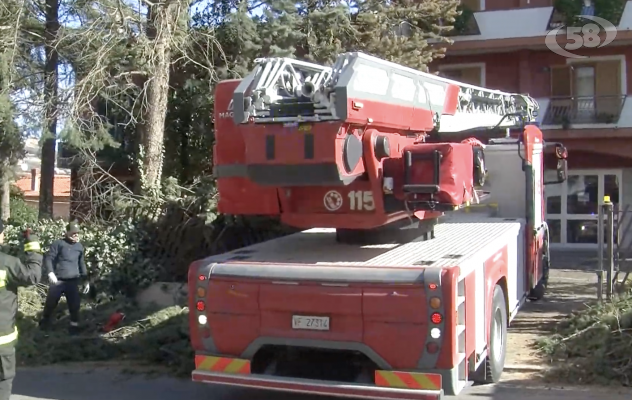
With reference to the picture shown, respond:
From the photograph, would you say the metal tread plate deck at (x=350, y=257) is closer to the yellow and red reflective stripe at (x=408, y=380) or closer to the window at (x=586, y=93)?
the yellow and red reflective stripe at (x=408, y=380)

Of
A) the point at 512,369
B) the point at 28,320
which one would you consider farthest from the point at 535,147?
the point at 28,320

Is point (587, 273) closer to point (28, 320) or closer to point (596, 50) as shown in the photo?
point (596, 50)

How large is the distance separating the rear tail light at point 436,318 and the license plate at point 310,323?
2.86ft

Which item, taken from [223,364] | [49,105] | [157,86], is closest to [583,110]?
[157,86]

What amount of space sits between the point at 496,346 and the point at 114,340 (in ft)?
16.0

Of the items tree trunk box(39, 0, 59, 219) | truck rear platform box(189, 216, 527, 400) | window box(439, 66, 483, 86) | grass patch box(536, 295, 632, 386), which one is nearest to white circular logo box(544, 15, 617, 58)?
window box(439, 66, 483, 86)

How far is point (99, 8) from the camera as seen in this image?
13133mm

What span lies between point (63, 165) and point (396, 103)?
16.1m

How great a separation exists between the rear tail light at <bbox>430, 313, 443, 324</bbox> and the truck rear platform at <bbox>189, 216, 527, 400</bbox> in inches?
0.4

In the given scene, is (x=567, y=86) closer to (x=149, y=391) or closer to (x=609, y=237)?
(x=609, y=237)

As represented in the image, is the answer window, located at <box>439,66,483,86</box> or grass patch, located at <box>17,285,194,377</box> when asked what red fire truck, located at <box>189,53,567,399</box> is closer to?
grass patch, located at <box>17,285,194,377</box>

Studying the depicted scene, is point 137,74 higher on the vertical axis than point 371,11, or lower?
lower

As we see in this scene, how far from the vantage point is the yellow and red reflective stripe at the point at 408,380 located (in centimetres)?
570

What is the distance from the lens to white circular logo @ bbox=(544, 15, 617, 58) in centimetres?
2014
